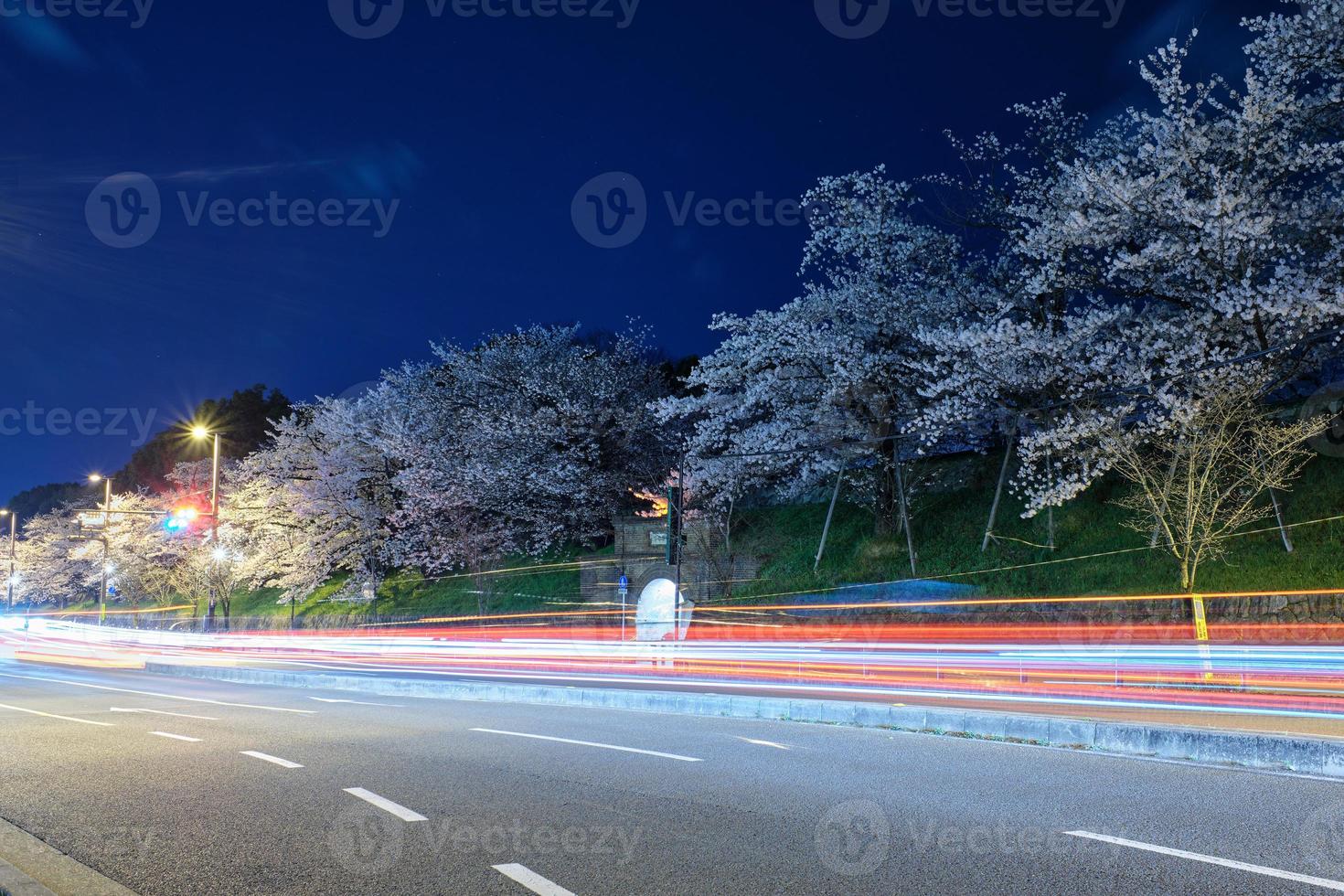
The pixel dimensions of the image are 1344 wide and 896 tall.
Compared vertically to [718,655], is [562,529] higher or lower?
higher

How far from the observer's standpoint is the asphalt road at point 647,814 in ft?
20.1

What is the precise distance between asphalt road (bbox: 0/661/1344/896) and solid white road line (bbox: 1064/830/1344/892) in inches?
1.1

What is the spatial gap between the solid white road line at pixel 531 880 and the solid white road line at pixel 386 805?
1.77 m

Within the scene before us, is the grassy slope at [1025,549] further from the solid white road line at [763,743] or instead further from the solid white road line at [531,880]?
the solid white road line at [531,880]

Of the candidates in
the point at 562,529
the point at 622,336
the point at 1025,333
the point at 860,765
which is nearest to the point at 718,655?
the point at 1025,333

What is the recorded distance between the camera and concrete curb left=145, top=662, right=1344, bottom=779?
1043cm

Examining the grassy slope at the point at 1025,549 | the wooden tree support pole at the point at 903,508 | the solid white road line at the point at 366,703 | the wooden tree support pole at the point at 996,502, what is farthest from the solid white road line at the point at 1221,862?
the wooden tree support pole at the point at 903,508

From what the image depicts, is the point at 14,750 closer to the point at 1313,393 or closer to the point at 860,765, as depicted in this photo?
the point at 860,765

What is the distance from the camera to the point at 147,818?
8031mm

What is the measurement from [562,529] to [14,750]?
3010 cm

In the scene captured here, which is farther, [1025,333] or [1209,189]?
[1025,333]

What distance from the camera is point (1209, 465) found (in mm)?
A: 20750

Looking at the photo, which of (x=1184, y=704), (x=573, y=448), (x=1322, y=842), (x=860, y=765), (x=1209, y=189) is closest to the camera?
(x=1322, y=842)

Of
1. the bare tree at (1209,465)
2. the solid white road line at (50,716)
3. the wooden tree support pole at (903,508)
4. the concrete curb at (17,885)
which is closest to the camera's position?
the concrete curb at (17,885)
